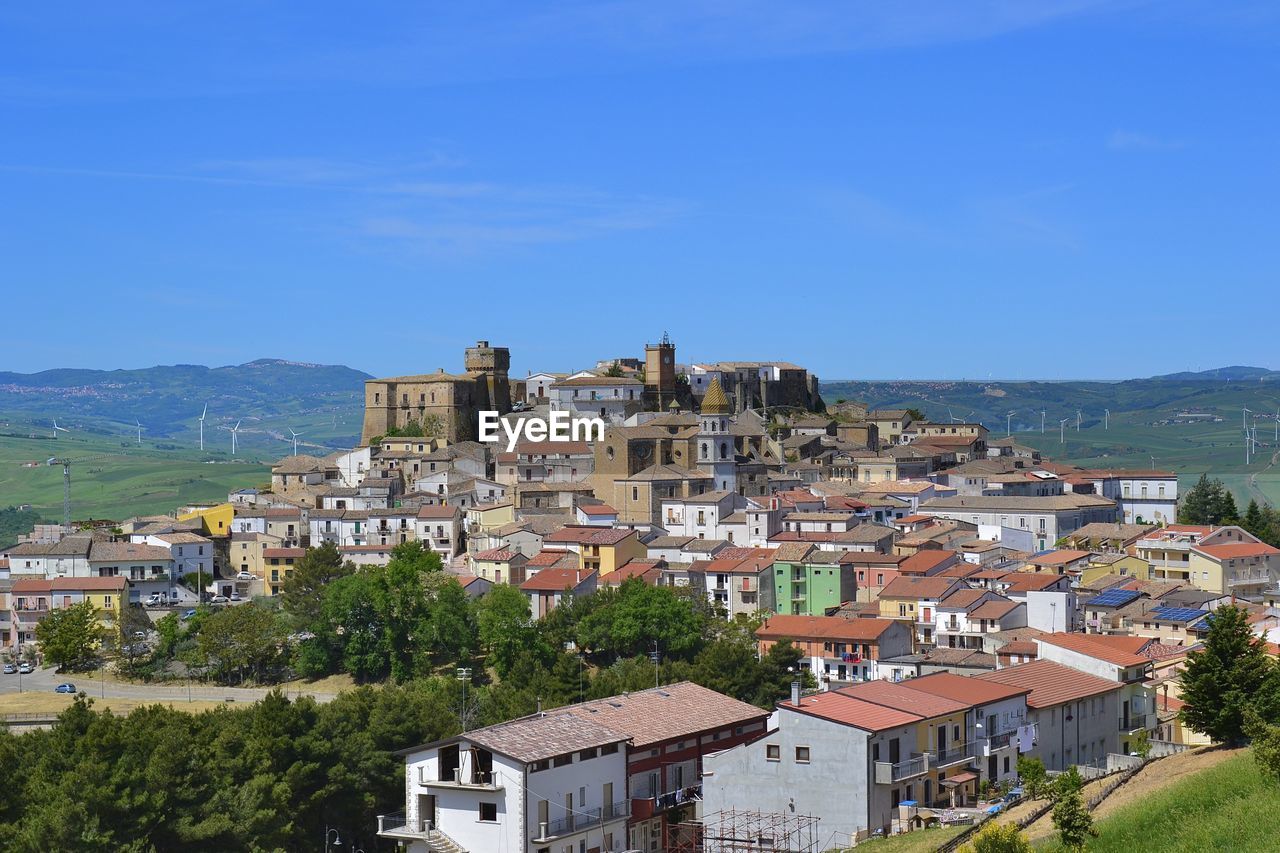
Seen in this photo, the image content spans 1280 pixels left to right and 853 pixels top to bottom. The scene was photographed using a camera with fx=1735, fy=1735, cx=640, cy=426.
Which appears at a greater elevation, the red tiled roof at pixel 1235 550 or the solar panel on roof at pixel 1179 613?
the red tiled roof at pixel 1235 550

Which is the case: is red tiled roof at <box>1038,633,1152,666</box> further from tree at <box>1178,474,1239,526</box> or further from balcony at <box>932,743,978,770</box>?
tree at <box>1178,474,1239,526</box>

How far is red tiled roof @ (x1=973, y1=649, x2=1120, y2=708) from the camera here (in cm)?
3359

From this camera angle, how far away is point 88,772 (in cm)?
2945

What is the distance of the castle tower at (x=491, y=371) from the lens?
278ft

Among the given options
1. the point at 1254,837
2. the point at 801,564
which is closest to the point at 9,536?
the point at 801,564

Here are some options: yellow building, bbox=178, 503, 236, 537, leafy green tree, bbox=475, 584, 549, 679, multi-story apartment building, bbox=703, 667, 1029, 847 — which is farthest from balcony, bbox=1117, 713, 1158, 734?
yellow building, bbox=178, 503, 236, 537

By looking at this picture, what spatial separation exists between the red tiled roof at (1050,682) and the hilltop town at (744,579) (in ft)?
0.33

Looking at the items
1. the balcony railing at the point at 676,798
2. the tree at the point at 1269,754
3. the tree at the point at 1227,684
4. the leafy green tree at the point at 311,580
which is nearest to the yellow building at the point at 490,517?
the leafy green tree at the point at 311,580

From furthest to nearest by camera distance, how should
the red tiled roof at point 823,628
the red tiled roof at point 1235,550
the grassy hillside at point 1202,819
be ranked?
1. the red tiled roof at point 1235,550
2. the red tiled roof at point 823,628
3. the grassy hillside at point 1202,819

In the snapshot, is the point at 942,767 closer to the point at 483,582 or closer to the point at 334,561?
the point at 483,582

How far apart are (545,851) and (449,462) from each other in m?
45.4

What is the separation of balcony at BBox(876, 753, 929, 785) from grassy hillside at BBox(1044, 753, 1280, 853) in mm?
5238

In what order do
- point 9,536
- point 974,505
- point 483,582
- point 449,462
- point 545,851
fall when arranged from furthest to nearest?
point 9,536
point 449,462
point 974,505
point 483,582
point 545,851
